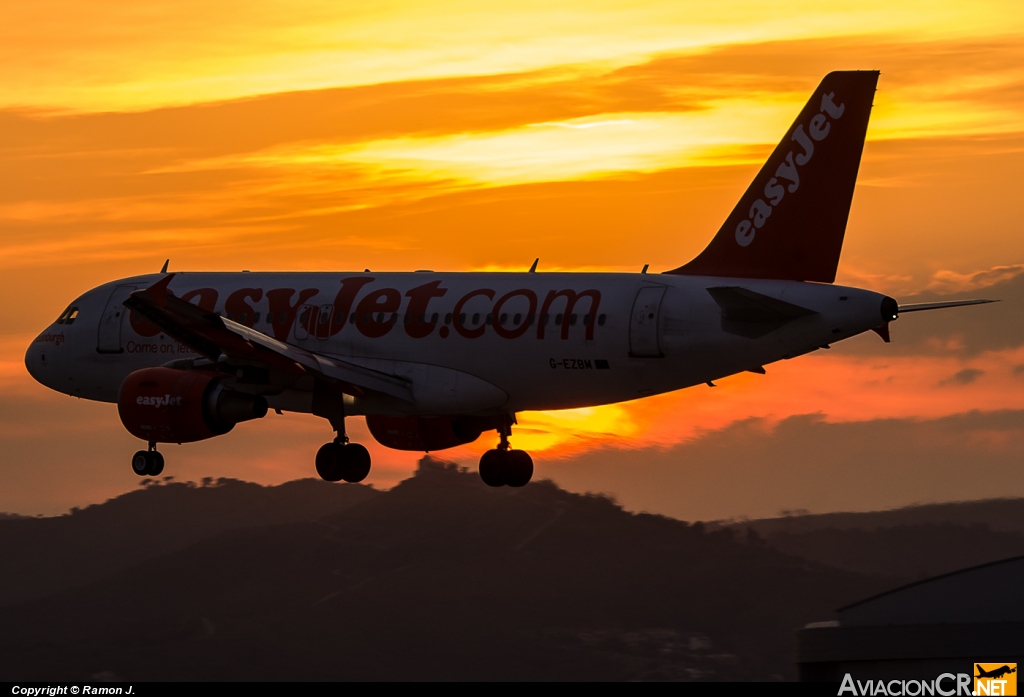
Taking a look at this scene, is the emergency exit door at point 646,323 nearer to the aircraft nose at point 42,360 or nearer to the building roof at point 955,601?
the building roof at point 955,601

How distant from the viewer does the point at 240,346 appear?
1788 inches

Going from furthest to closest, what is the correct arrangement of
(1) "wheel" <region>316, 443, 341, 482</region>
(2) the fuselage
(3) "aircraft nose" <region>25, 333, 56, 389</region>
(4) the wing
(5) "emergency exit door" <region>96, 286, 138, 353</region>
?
(3) "aircraft nose" <region>25, 333, 56, 389</region> < (5) "emergency exit door" <region>96, 286, 138, 353</region> < (1) "wheel" <region>316, 443, 341, 482</region> < (4) the wing < (2) the fuselage

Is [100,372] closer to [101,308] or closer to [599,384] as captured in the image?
[101,308]

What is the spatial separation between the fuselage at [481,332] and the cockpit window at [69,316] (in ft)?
0.37

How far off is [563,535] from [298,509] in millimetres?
31774

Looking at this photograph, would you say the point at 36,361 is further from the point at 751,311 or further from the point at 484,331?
the point at 751,311

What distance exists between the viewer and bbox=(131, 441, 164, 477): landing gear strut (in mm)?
50031

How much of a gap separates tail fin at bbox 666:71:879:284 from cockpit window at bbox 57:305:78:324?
23.6m

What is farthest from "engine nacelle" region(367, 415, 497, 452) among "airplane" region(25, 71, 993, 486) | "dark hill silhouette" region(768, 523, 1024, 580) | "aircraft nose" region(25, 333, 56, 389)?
"dark hill silhouette" region(768, 523, 1024, 580)

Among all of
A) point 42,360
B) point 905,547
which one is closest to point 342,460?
point 42,360

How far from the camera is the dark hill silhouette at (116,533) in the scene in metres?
139

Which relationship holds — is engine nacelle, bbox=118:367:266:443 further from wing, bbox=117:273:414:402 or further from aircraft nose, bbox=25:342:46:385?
aircraft nose, bbox=25:342:46:385

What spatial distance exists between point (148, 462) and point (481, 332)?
11644 mm

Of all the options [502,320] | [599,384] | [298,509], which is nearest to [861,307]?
[599,384]
